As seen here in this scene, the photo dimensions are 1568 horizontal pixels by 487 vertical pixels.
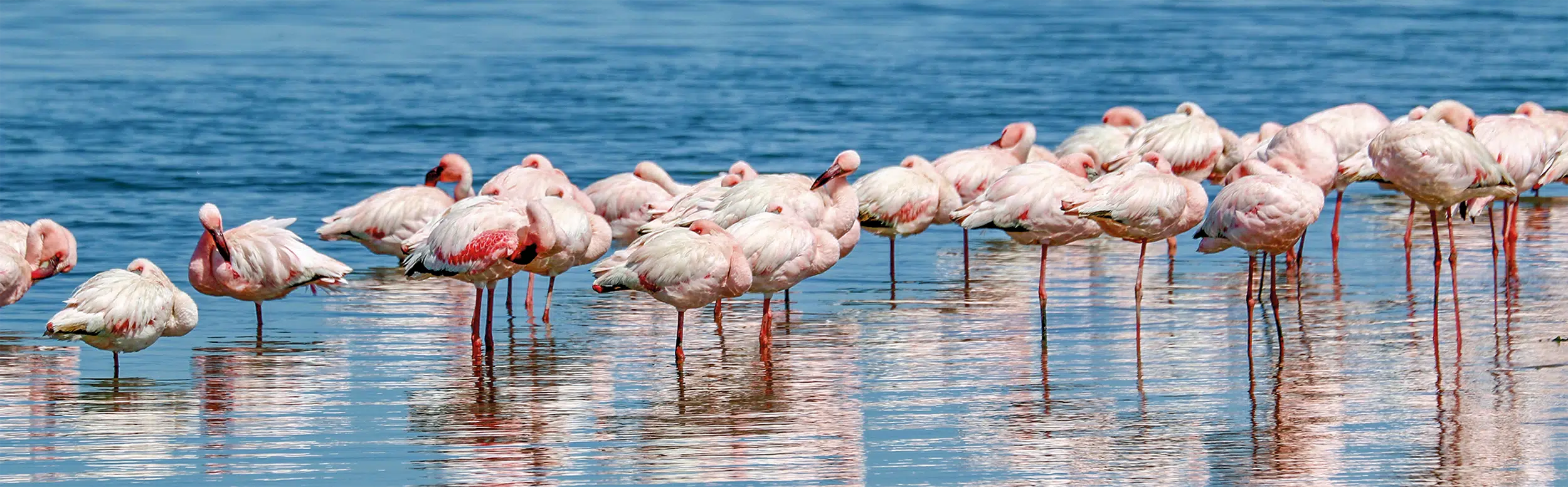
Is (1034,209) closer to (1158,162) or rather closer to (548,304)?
(1158,162)

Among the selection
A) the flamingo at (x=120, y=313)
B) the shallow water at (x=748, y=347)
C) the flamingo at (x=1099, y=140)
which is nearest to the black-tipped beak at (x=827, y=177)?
the shallow water at (x=748, y=347)

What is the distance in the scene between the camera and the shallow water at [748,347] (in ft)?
24.4

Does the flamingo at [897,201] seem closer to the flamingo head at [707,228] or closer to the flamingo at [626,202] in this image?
the flamingo at [626,202]

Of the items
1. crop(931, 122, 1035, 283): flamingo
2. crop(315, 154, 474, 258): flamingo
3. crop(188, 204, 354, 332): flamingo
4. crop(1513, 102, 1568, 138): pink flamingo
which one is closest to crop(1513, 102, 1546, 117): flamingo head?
crop(1513, 102, 1568, 138): pink flamingo

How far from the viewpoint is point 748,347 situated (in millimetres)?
10133

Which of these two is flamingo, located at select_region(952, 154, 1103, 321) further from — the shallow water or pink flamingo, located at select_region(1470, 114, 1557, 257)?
pink flamingo, located at select_region(1470, 114, 1557, 257)

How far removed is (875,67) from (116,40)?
12.3 meters

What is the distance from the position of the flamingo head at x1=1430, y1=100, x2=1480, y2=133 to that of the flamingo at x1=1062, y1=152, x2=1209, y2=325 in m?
3.36

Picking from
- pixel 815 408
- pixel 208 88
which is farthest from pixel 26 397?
pixel 208 88

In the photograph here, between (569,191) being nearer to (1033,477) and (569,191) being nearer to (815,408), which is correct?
(815,408)

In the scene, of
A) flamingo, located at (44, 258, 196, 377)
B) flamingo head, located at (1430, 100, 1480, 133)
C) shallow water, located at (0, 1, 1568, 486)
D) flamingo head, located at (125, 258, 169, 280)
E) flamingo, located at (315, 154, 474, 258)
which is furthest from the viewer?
flamingo, located at (315, 154, 474, 258)

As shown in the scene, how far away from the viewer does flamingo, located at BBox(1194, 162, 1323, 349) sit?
942 centimetres

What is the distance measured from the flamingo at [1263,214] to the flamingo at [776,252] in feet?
6.37

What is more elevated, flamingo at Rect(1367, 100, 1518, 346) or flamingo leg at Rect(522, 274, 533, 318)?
flamingo at Rect(1367, 100, 1518, 346)
